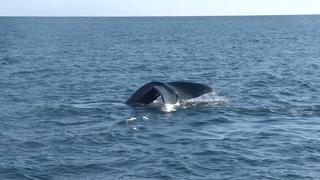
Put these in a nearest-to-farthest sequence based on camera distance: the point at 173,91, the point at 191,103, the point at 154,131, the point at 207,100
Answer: the point at 154,131 < the point at 173,91 < the point at 191,103 < the point at 207,100

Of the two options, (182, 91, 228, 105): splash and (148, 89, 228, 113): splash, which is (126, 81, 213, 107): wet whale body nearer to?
(148, 89, 228, 113): splash

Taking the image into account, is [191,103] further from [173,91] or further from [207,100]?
[207,100]

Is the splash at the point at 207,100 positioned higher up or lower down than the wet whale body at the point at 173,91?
lower down

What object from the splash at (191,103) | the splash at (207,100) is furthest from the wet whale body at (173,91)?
the splash at (207,100)

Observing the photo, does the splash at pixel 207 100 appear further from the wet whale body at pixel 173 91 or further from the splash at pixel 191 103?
the wet whale body at pixel 173 91

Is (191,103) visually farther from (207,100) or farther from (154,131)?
(154,131)

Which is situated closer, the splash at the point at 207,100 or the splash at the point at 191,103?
the splash at the point at 191,103

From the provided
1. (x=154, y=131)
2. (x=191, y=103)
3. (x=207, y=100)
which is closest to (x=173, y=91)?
(x=191, y=103)

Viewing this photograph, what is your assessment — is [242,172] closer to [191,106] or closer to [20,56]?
[191,106]

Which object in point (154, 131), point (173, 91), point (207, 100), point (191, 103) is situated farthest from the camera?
point (207, 100)

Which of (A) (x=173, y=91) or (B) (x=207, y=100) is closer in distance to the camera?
(A) (x=173, y=91)

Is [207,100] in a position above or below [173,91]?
below

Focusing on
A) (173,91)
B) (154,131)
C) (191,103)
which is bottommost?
(154,131)

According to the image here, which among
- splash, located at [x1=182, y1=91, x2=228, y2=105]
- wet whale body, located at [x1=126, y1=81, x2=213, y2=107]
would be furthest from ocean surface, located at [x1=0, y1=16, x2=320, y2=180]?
wet whale body, located at [x1=126, y1=81, x2=213, y2=107]
